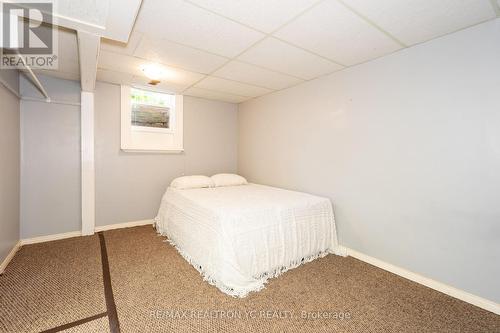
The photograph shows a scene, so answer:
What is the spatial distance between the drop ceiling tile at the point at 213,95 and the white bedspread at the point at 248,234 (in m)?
1.82

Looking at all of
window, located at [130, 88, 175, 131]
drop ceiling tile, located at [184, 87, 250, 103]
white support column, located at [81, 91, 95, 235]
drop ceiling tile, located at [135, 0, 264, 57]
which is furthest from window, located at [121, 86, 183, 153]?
drop ceiling tile, located at [135, 0, 264, 57]

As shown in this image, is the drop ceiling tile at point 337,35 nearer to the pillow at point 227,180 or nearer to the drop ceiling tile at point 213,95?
the drop ceiling tile at point 213,95

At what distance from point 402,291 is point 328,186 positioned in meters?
1.32

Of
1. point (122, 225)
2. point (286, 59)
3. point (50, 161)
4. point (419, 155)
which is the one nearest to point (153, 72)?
point (286, 59)

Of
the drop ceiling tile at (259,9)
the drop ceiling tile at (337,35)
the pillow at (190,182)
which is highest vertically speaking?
the drop ceiling tile at (337,35)

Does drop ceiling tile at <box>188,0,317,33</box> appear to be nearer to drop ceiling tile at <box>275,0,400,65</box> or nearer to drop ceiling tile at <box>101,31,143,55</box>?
drop ceiling tile at <box>275,0,400,65</box>

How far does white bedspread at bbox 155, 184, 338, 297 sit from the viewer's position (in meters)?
2.08

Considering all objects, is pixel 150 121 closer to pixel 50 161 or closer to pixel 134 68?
pixel 134 68

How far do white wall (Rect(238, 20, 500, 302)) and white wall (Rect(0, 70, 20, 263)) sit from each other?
3.43 meters

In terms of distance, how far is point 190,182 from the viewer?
11.7ft

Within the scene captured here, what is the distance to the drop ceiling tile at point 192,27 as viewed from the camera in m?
1.71

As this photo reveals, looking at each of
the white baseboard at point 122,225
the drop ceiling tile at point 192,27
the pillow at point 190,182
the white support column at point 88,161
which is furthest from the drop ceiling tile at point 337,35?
the white baseboard at point 122,225

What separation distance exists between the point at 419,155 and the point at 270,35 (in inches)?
70.6

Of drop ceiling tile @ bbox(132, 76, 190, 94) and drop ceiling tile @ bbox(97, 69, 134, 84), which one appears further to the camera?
drop ceiling tile @ bbox(132, 76, 190, 94)
